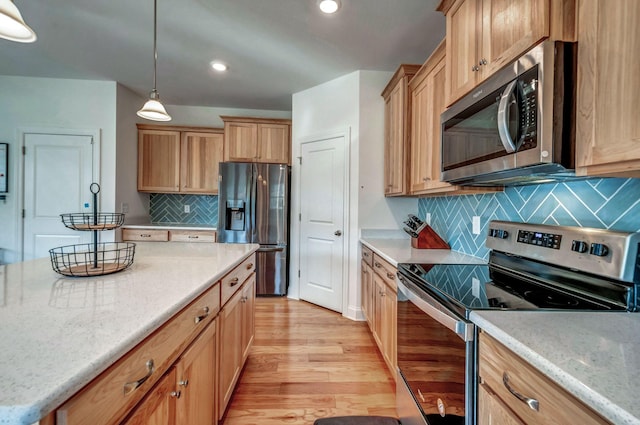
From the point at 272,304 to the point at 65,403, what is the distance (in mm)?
2949

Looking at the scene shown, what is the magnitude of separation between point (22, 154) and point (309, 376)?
416cm

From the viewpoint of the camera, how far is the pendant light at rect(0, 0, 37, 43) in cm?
103

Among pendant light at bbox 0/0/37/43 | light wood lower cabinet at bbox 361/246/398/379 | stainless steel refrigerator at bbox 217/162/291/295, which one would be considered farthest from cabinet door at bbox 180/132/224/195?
pendant light at bbox 0/0/37/43

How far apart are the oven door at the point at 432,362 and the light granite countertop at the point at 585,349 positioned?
16 cm

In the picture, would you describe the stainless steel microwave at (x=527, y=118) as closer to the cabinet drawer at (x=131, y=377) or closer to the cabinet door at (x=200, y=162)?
the cabinet drawer at (x=131, y=377)

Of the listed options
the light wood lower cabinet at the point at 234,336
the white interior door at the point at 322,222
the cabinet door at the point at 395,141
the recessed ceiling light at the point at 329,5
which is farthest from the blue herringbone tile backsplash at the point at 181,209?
the recessed ceiling light at the point at 329,5

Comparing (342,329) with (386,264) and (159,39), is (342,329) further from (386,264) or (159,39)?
(159,39)

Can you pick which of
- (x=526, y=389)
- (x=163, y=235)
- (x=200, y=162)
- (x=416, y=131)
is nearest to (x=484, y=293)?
(x=526, y=389)

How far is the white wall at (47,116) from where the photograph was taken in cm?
341

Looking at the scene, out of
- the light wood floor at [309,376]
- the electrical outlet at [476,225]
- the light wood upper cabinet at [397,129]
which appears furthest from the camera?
the light wood upper cabinet at [397,129]

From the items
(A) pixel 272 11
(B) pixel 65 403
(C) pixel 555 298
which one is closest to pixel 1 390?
(B) pixel 65 403

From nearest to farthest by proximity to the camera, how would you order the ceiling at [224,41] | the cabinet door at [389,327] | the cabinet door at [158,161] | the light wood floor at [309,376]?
the light wood floor at [309,376] → the cabinet door at [389,327] → the ceiling at [224,41] → the cabinet door at [158,161]

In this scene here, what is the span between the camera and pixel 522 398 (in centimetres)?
67

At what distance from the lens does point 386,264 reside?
197 cm
